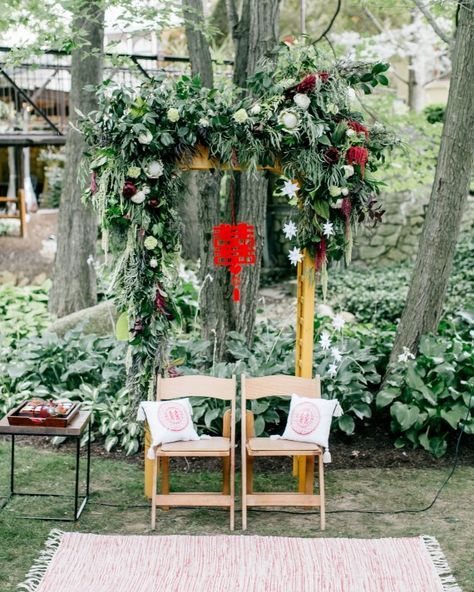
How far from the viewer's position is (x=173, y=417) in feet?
17.9

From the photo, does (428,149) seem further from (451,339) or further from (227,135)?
(227,135)

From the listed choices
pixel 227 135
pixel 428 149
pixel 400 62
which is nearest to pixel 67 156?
pixel 227 135

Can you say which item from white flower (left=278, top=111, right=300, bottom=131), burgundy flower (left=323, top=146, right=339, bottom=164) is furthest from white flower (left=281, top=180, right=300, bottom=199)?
white flower (left=278, top=111, right=300, bottom=131)

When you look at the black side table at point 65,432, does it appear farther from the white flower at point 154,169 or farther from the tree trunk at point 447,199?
the tree trunk at point 447,199

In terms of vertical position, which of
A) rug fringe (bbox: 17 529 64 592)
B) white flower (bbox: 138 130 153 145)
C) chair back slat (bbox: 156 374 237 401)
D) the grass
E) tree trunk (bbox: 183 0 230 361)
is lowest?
the grass

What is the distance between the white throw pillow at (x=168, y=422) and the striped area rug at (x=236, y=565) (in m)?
0.62

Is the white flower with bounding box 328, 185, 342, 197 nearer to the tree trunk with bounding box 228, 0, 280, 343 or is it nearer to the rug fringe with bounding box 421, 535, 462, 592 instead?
the tree trunk with bounding box 228, 0, 280, 343

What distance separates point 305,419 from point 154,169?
76.8 inches

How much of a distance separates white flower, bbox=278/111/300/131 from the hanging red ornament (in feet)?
3.82

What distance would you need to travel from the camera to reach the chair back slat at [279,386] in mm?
5711

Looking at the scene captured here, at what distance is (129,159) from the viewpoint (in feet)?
18.3

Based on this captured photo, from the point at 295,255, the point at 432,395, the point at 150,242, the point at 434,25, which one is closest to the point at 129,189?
the point at 150,242

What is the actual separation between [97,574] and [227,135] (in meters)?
2.89

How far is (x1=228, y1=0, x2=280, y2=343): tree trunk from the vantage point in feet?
23.7
